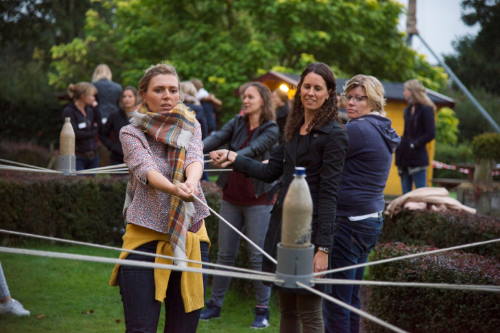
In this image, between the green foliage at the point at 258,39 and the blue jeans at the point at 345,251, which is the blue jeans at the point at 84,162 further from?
the green foliage at the point at 258,39

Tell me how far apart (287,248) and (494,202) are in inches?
359

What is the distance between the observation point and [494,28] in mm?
33844

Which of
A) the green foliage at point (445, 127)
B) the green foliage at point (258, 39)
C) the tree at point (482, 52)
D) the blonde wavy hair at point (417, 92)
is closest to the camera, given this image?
the blonde wavy hair at point (417, 92)

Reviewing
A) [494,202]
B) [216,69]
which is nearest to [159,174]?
[494,202]

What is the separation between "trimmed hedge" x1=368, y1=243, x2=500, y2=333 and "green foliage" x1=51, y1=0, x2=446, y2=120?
45.9ft

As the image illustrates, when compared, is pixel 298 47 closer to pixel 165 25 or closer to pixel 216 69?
pixel 216 69

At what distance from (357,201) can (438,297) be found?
1.01 meters

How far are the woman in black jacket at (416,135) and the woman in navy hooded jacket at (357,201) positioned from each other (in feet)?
12.2

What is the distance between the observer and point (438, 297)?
3.70 metres

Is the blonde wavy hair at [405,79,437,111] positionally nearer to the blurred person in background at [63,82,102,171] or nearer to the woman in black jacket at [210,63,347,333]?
the woman in black jacket at [210,63,347,333]

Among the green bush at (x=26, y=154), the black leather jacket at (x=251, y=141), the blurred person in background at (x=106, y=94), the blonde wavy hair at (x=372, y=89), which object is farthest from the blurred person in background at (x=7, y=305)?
the green bush at (x=26, y=154)

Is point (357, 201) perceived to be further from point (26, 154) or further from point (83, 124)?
point (26, 154)

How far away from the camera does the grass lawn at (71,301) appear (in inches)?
183

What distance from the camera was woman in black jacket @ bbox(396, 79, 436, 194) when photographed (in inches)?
275
